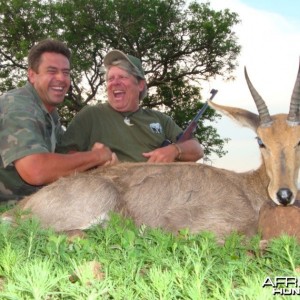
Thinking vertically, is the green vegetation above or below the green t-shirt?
above

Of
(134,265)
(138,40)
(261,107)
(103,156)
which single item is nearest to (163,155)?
(103,156)

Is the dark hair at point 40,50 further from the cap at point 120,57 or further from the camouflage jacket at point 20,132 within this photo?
the cap at point 120,57

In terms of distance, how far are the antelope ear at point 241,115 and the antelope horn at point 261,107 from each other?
0.46 feet

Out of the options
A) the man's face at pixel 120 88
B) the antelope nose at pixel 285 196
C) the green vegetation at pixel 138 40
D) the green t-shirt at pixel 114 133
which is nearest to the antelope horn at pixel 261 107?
the antelope nose at pixel 285 196

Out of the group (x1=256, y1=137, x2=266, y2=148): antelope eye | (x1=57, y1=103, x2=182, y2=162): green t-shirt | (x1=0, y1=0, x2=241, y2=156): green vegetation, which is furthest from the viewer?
(x1=0, y1=0, x2=241, y2=156): green vegetation

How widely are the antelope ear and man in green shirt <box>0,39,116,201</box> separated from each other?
1.44 meters

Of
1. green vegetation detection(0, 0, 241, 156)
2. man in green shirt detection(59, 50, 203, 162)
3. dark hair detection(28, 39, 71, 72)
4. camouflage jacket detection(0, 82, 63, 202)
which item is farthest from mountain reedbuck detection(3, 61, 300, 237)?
green vegetation detection(0, 0, 241, 156)

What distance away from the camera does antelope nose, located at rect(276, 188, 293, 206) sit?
18.4ft

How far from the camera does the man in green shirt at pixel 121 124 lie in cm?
848

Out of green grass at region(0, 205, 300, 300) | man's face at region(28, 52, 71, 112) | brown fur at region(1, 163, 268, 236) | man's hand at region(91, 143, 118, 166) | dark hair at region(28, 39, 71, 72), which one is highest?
dark hair at region(28, 39, 71, 72)

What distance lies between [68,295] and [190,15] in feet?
83.0

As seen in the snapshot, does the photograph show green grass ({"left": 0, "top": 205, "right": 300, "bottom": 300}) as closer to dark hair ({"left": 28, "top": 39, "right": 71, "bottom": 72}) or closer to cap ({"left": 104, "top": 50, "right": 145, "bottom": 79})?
dark hair ({"left": 28, "top": 39, "right": 71, "bottom": 72})

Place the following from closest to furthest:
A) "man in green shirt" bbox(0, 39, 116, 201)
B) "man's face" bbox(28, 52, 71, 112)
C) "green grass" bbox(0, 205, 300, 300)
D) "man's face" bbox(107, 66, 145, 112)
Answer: "green grass" bbox(0, 205, 300, 300), "man in green shirt" bbox(0, 39, 116, 201), "man's face" bbox(28, 52, 71, 112), "man's face" bbox(107, 66, 145, 112)

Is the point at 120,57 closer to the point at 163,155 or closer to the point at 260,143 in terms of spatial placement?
the point at 163,155
